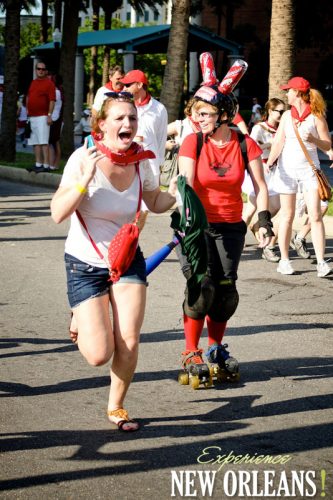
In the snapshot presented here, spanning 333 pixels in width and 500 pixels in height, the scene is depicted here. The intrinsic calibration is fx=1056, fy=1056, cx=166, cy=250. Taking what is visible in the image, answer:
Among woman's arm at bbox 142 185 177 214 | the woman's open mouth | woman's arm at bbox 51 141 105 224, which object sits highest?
the woman's open mouth

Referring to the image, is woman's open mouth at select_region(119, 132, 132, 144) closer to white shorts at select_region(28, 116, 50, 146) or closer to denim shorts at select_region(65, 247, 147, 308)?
denim shorts at select_region(65, 247, 147, 308)

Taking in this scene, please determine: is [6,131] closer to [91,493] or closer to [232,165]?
[232,165]

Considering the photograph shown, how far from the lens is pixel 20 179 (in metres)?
21.1

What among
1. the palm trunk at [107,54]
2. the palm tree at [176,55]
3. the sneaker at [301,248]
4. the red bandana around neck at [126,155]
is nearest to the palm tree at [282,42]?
the palm tree at [176,55]

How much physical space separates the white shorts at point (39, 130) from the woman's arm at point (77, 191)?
1503 centimetres

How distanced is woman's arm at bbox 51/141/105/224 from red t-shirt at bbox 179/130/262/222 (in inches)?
55.0

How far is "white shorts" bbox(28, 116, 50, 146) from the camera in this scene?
20284mm

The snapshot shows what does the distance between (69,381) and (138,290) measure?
Answer: 1.37m

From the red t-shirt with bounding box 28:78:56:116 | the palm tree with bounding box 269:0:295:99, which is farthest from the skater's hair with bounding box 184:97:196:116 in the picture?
the red t-shirt with bounding box 28:78:56:116

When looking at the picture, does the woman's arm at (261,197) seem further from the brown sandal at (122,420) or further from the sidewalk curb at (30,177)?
the sidewalk curb at (30,177)

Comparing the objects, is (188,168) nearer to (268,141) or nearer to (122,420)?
(122,420)

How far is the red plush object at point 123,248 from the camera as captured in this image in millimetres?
5457

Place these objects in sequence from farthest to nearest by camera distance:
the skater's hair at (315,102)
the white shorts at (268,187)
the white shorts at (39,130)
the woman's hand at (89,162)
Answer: the white shorts at (39,130)
the white shorts at (268,187)
the skater's hair at (315,102)
the woman's hand at (89,162)

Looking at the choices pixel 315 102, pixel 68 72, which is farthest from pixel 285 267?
pixel 68 72
